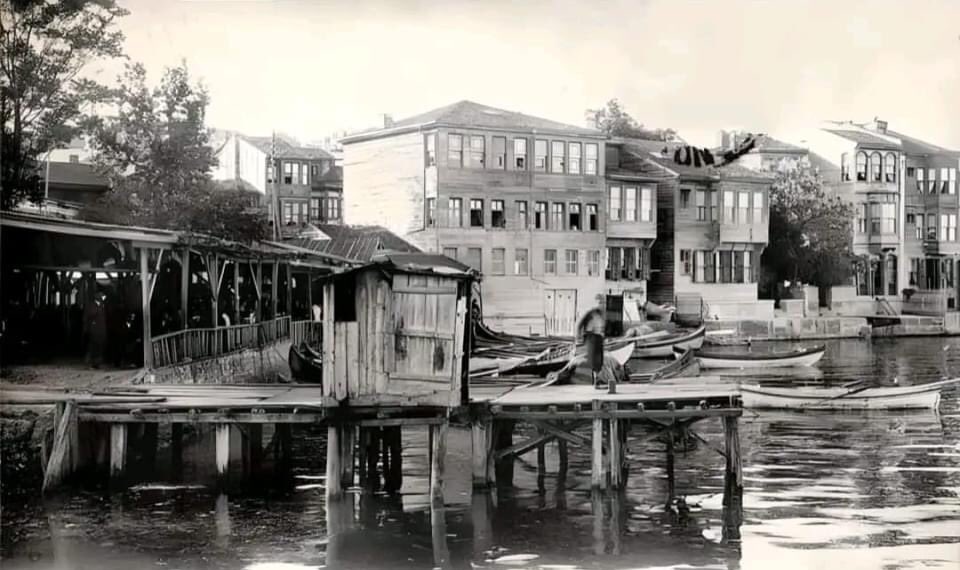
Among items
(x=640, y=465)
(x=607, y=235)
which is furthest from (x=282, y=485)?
(x=607, y=235)

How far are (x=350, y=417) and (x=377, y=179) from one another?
5.41 m

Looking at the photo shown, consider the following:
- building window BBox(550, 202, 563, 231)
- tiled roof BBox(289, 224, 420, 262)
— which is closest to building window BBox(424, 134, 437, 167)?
tiled roof BBox(289, 224, 420, 262)

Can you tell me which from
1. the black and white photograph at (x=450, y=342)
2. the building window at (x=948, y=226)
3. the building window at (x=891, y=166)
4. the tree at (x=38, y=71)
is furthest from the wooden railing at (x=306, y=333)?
the building window at (x=948, y=226)

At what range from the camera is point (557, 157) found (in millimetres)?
18406

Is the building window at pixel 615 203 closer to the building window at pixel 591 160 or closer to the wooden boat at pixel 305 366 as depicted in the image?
the building window at pixel 591 160

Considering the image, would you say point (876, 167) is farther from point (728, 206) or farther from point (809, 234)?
point (728, 206)

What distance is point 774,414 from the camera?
20.5 metres

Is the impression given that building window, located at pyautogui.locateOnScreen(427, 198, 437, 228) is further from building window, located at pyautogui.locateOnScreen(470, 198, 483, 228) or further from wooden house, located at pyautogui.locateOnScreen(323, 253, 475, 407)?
wooden house, located at pyautogui.locateOnScreen(323, 253, 475, 407)

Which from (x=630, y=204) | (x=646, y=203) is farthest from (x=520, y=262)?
(x=646, y=203)

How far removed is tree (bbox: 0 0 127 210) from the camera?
43.0ft

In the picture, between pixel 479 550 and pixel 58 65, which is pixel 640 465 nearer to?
pixel 479 550

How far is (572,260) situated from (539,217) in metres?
1.00

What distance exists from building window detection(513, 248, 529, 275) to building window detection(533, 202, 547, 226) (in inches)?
19.9

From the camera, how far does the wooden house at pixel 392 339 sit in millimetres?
12422
